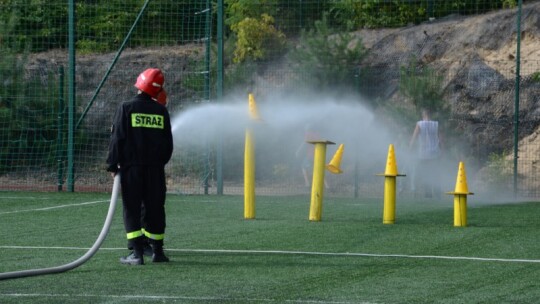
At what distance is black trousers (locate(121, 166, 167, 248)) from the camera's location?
35.1 ft

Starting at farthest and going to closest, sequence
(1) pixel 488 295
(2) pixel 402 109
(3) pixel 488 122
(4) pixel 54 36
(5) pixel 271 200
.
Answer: (4) pixel 54 36
(3) pixel 488 122
(2) pixel 402 109
(5) pixel 271 200
(1) pixel 488 295

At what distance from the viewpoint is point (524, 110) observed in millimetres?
26797

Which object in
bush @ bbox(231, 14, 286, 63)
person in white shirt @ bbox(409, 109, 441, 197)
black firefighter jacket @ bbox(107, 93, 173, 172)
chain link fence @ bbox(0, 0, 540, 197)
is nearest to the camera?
black firefighter jacket @ bbox(107, 93, 173, 172)

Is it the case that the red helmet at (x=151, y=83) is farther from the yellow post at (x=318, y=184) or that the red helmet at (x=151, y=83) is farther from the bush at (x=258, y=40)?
the bush at (x=258, y=40)

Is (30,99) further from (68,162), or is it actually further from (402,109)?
(402,109)

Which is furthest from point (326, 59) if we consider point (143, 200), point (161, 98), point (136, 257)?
point (136, 257)

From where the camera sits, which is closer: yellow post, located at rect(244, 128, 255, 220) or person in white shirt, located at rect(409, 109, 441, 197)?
yellow post, located at rect(244, 128, 255, 220)

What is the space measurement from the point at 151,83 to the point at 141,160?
30.5 inches

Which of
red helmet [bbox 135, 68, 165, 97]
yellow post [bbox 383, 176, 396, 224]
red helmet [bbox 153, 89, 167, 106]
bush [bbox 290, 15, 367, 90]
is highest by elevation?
bush [bbox 290, 15, 367, 90]

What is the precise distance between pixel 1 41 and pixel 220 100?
339 inches

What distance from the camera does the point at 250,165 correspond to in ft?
50.5

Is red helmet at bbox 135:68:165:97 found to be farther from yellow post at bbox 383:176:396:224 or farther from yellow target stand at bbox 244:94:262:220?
yellow post at bbox 383:176:396:224

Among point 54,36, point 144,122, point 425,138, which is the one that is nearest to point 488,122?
point 425,138

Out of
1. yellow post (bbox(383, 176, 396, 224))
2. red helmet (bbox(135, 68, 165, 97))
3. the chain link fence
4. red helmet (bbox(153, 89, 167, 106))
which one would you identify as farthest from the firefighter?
the chain link fence
